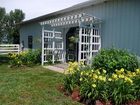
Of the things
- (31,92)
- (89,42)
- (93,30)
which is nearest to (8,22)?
(93,30)

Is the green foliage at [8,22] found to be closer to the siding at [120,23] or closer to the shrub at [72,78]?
the siding at [120,23]

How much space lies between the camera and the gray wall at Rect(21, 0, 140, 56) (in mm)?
11367

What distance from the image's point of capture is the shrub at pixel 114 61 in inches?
392

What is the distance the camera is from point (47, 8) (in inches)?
1597

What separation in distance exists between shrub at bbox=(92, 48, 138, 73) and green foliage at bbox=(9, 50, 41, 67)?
6.59 metres

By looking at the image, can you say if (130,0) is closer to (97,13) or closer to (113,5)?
(113,5)

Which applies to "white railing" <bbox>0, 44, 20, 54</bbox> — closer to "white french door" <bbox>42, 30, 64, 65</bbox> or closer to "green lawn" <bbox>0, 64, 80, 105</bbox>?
"white french door" <bbox>42, 30, 64, 65</bbox>

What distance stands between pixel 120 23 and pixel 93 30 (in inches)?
69.7

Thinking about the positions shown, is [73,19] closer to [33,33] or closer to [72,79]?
[72,79]

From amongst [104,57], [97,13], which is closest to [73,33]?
[97,13]

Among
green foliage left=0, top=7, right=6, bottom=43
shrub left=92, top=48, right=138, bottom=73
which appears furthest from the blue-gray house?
green foliage left=0, top=7, right=6, bottom=43

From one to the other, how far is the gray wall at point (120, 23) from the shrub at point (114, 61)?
1139 millimetres

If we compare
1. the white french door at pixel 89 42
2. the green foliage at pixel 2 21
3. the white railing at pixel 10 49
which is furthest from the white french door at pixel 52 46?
the green foliage at pixel 2 21

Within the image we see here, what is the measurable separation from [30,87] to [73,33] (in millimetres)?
8464
